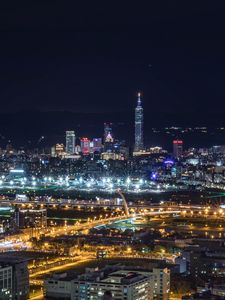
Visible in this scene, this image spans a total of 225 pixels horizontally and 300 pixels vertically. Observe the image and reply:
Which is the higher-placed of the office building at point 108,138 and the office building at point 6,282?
the office building at point 108,138

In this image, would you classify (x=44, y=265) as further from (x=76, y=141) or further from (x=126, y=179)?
(x=76, y=141)

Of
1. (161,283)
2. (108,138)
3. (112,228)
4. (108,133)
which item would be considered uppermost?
(108,133)

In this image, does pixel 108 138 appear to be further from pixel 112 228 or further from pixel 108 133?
pixel 112 228

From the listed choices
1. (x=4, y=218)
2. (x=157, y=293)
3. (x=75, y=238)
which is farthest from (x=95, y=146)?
(x=157, y=293)

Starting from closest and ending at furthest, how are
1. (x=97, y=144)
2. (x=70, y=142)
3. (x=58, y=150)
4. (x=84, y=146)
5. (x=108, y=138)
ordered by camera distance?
(x=58, y=150), (x=70, y=142), (x=84, y=146), (x=97, y=144), (x=108, y=138)

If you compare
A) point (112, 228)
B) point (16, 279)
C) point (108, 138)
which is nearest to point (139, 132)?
point (108, 138)

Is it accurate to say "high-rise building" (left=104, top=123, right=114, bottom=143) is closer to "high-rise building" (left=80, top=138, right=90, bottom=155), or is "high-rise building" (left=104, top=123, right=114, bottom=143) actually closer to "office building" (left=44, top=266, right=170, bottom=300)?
"high-rise building" (left=80, top=138, right=90, bottom=155)

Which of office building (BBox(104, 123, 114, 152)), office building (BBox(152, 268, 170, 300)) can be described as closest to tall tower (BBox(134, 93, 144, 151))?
office building (BBox(104, 123, 114, 152))

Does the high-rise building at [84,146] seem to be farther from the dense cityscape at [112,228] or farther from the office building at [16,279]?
the office building at [16,279]

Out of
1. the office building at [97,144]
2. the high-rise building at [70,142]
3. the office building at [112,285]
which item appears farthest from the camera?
the office building at [97,144]

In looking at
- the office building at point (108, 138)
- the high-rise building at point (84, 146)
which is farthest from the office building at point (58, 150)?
the office building at point (108, 138)
